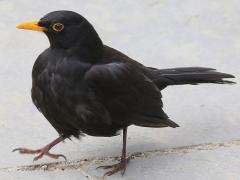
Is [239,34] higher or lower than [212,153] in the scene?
higher

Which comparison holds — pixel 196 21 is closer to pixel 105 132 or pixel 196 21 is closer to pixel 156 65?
pixel 156 65

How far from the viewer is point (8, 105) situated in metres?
6.08

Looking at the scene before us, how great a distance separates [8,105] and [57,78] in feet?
3.91

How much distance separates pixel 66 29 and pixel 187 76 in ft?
4.28

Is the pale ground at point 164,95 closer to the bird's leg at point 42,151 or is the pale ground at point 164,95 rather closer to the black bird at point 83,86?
the bird's leg at point 42,151

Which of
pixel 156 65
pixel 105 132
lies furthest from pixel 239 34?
pixel 105 132

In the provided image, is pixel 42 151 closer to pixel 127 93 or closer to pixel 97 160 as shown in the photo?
pixel 97 160

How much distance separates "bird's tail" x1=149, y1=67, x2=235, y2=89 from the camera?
584 cm

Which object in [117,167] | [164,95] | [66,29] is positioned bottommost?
[117,167]

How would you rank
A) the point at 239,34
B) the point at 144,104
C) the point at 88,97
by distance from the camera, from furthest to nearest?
the point at 239,34
the point at 144,104
the point at 88,97

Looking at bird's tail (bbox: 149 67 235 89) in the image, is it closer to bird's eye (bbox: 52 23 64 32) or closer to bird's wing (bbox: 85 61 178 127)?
bird's wing (bbox: 85 61 178 127)

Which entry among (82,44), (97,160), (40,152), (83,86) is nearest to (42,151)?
(40,152)

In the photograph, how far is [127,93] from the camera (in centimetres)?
528

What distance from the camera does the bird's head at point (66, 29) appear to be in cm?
504
